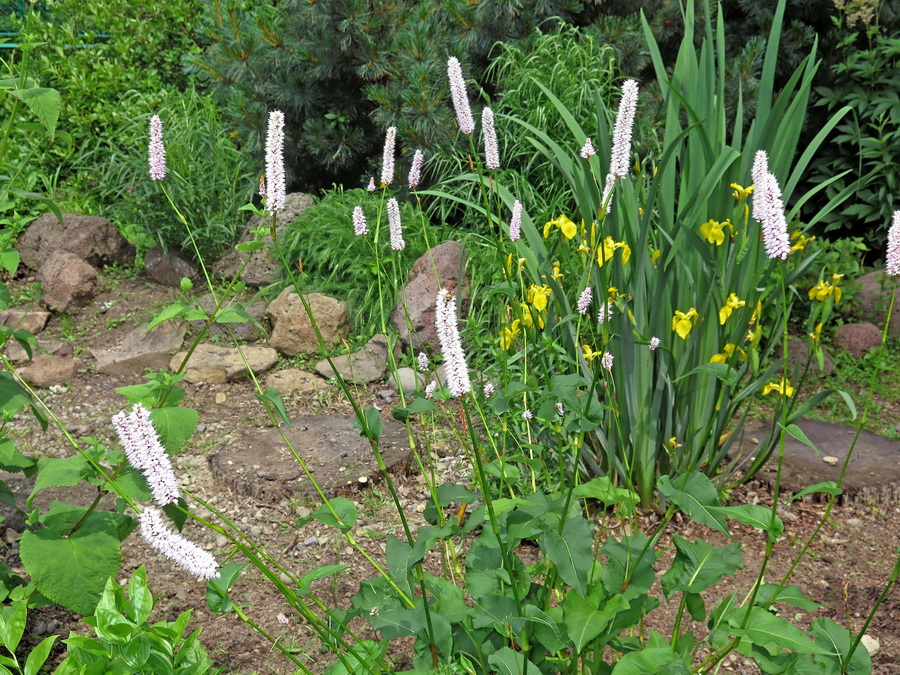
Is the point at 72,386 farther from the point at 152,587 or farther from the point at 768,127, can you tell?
the point at 768,127

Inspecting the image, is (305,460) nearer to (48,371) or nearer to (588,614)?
(48,371)

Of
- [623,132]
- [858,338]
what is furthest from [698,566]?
[858,338]

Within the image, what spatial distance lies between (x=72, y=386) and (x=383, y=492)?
5.99ft

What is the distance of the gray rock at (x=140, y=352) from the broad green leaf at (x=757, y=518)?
124 inches

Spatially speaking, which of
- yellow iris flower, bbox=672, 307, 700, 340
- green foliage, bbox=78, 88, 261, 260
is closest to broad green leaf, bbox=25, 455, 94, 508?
yellow iris flower, bbox=672, 307, 700, 340

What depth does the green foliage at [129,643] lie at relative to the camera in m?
1.20

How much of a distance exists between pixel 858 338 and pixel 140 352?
353cm

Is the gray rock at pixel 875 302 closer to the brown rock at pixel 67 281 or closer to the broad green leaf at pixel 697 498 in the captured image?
the broad green leaf at pixel 697 498

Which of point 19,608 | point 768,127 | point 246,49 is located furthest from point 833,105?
point 19,608

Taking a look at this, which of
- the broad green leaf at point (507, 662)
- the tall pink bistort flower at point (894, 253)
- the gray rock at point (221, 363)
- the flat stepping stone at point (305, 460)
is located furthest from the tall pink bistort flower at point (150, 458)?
the gray rock at point (221, 363)

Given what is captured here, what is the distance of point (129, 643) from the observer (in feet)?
3.91

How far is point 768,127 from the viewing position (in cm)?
244

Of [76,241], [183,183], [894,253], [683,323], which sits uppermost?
[894,253]

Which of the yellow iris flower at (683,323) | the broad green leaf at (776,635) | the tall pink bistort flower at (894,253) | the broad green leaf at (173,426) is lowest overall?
the broad green leaf at (776,635)
